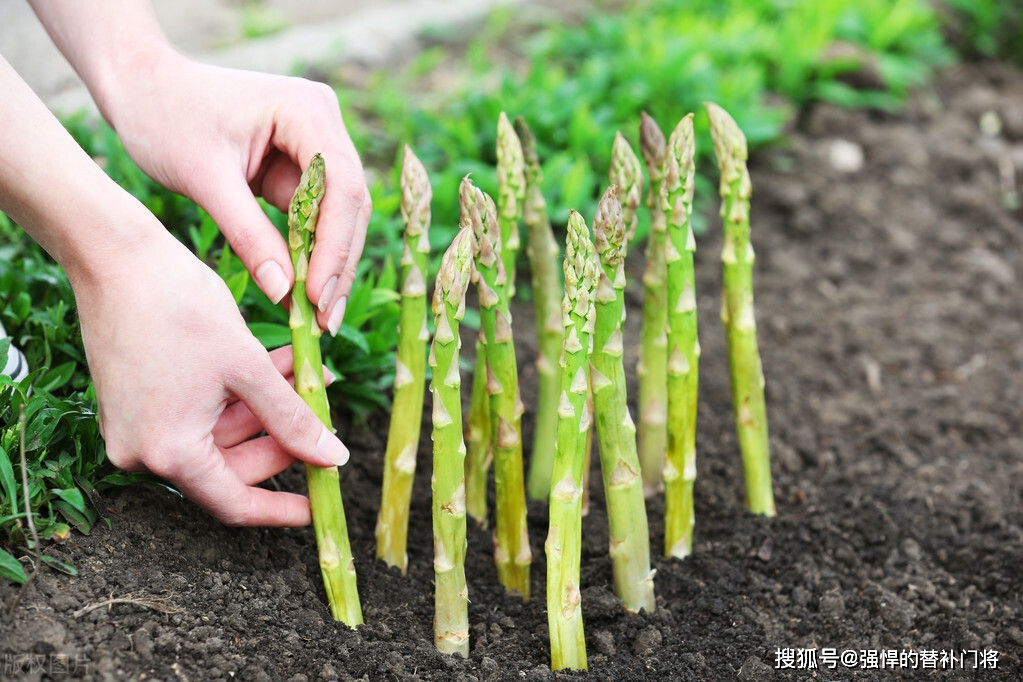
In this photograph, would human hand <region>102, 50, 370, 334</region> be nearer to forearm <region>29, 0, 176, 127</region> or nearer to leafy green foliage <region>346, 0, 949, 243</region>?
forearm <region>29, 0, 176, 127</region>

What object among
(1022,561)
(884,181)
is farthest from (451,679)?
(884,181)

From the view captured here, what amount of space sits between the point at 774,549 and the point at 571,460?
912 millimetres

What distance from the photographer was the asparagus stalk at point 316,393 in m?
2.06

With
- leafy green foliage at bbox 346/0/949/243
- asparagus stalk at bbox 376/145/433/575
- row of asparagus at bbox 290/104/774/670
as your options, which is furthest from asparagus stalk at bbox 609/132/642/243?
leafy green foliage at bbox 346/0/949/243

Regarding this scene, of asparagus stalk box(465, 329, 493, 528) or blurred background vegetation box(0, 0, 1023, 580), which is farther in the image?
asparagus stalk box(465, 329, 493, 528)

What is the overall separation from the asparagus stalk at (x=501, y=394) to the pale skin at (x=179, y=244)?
12.7 inches

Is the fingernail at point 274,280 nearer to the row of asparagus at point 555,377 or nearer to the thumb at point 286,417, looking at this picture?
the row of asparagus at point 555,377

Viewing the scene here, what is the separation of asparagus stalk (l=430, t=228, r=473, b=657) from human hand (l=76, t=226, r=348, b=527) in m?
0.31

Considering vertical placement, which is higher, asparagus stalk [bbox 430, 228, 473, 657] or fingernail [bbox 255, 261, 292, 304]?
fingernail [bbox 255, 261, 292, 304]

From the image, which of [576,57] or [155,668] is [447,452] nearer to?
[155,668]

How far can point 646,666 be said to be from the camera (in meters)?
2.13

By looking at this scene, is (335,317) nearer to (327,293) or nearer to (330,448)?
(327,293)

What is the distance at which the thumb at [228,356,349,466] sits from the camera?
1916 mm

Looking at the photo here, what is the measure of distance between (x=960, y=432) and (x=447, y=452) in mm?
2262
